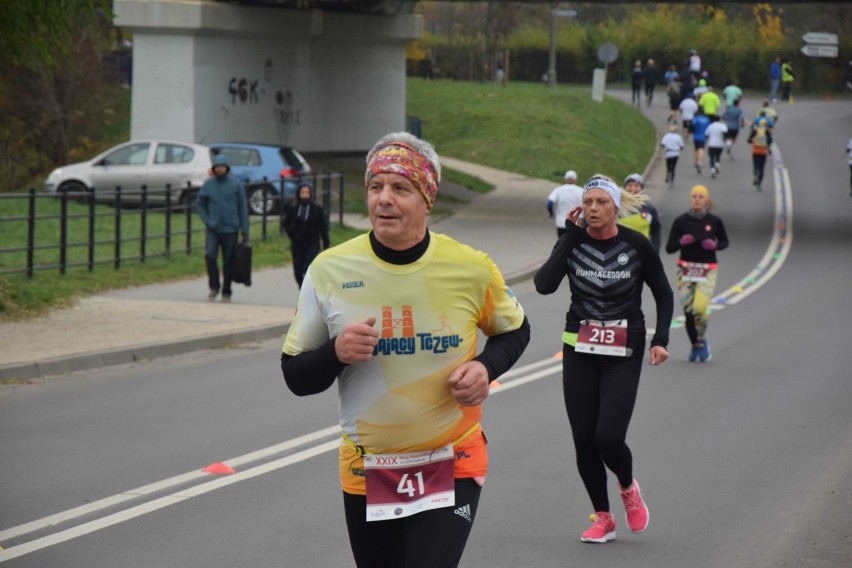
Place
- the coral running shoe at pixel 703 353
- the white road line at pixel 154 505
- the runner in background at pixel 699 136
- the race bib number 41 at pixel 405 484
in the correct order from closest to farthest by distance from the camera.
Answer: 1. the race bib number 41 at pixel 405 484
2. the white road line at pixel 154 505
3. the coral running shoe at pixel 703 353
4. the runner in background at pixel 699 136

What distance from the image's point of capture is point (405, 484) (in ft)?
14.9

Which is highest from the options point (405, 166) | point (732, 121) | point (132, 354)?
point (732, 121)

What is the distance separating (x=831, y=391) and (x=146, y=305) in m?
8.56

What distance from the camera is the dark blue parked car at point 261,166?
29.9 meters

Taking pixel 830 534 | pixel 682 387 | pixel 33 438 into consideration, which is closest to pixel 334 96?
pixel 682 387

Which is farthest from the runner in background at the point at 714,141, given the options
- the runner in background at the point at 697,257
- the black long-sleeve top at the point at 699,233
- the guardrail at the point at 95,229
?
the black long-sleeve top at the point at 699,233

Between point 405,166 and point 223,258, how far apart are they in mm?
14850

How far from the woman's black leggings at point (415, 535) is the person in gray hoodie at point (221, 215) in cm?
1439

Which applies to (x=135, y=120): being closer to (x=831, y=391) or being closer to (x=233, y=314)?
(x=233, y=314)

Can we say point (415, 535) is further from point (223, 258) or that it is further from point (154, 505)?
point (223, 258)

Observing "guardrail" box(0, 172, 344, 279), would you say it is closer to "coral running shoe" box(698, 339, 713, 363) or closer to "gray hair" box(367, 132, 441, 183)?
"coral running shoe" box(698, 339, 713, 363)

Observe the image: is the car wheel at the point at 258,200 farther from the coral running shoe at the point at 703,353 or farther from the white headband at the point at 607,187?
the white headband at the point at 607,187

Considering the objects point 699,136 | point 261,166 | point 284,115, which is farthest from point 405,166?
point 699,136

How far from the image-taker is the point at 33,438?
10055mm
